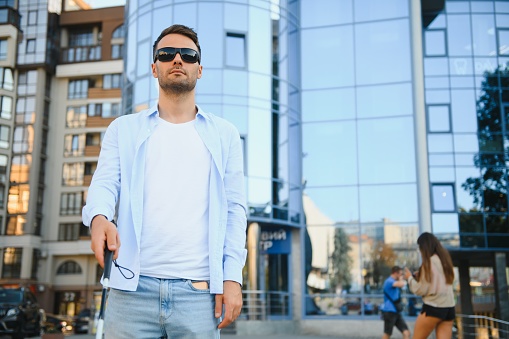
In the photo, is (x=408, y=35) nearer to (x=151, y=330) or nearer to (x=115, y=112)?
(x=151, y=330)

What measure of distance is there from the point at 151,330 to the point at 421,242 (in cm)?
565

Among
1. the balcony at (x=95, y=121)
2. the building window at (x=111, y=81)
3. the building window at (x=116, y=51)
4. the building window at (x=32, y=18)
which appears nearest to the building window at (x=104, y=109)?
the balcony at (x=95, y=121)

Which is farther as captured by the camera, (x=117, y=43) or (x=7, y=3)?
(x=117, y=43)

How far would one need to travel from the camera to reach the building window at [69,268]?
176ft

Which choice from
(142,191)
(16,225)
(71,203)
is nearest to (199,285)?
(142,191)

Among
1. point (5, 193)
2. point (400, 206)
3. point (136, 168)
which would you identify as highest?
point (5, 193)

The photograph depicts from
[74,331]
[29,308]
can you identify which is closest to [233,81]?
[29,308]

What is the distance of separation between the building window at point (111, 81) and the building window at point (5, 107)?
8187mm

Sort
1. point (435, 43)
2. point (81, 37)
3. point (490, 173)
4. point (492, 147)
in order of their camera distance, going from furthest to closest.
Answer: point (81, 37) < point (435, 43) < point (492, 147) < point (490, 173)

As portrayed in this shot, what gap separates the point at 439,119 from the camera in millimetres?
25672

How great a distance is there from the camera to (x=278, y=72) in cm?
2477

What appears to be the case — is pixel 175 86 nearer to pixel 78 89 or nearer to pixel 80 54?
pixel 78 89

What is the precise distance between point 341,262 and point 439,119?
717 centimetres

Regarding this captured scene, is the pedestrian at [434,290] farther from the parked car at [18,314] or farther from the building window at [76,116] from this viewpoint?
the building window at [76,116]
